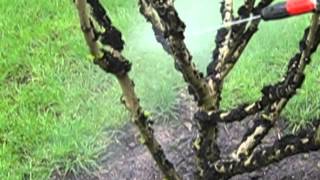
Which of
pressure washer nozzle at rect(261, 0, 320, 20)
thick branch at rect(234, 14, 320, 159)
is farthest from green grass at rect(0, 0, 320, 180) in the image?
pressure washer nozzle at rect(261, 0, 320, 20)

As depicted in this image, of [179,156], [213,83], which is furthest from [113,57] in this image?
[179,156]

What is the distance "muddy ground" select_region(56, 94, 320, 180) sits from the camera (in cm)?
308

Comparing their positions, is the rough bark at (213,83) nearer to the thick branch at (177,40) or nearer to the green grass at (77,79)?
the thick branch at (177,40)

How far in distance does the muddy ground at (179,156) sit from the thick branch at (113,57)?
57 cm

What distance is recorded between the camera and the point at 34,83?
149 inches

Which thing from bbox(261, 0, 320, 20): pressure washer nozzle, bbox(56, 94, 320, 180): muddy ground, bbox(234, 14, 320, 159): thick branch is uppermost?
bbox(261, 0, 320, 20): pressure washer nozzle

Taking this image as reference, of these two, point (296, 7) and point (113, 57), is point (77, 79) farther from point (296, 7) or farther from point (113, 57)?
point (296, 7)

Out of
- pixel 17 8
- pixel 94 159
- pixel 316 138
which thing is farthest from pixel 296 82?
pixel 17 8

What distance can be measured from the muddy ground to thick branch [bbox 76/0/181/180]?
57 centimetres

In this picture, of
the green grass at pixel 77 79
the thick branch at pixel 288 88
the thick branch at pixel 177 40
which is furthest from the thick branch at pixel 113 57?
the green grass at pixel 77 79

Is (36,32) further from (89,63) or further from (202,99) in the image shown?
(202,99)

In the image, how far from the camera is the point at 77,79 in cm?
382

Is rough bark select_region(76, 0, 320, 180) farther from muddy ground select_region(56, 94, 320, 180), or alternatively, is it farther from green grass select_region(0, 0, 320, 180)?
green grass select_region(0, 0, 320, 180)

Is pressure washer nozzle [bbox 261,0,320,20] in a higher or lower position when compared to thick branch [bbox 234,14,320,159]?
higher
